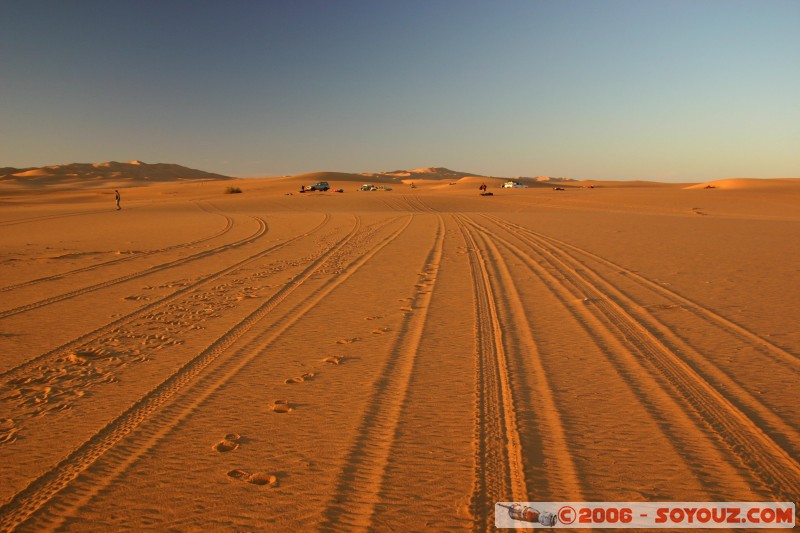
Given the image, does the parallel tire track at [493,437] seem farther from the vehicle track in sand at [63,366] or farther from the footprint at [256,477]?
the vehicle track in sand at [63,366]

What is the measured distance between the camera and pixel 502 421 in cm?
389

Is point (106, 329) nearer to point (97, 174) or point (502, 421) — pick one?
point (502, 421)

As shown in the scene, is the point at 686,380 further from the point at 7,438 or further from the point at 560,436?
the point at 7,438

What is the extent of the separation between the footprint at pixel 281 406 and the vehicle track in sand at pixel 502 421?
1.48m

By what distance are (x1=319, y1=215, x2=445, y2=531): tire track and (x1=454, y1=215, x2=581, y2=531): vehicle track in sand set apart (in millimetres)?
590

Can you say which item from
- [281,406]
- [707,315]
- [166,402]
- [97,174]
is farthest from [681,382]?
[97,174]

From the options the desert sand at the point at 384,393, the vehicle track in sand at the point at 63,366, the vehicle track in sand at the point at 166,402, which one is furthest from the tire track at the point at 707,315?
the vehicle track in sand at the point at 63,366

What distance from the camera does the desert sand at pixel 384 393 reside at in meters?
3.03

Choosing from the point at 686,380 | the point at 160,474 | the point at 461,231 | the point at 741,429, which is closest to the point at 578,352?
the point at 686,380

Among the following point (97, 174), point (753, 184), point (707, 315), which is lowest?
point (707, 315)

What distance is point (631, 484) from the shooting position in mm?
3104

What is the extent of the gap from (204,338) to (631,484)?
4589 mm

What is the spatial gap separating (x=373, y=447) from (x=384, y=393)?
3.02 ft

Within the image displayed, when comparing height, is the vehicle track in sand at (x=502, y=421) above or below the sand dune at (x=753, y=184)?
below
